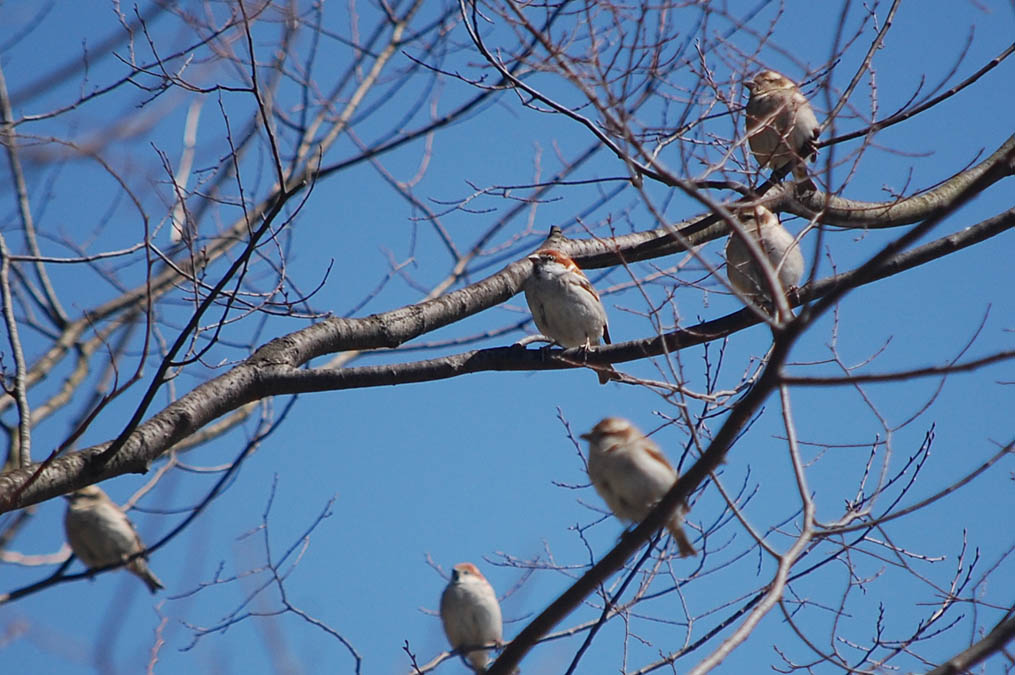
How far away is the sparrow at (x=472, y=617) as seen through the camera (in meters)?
7.25

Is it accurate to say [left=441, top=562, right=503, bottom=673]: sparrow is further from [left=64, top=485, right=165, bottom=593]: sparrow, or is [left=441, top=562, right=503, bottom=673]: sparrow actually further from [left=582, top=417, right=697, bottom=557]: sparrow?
[left=64, top=485, right=165, bottom=593]: sparrow

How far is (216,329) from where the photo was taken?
381 centimetres

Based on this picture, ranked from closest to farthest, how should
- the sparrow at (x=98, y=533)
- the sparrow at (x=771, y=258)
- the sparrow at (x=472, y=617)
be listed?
the sparrow at (x=771, y=258)
the sparrow at (x=472, y=617)
the sparrow at (x=98, y=533)

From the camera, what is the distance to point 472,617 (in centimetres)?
731

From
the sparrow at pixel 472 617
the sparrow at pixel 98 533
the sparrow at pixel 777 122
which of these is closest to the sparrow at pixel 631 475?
the sparrow at pixel 777 122

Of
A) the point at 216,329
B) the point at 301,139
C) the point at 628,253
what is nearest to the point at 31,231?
the point at 301,139

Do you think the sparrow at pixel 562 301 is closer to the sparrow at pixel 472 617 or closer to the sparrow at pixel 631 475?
the sparrow at pixel 631 475

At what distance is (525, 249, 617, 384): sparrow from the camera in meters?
5.79

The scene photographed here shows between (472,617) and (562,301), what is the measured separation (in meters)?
2.68

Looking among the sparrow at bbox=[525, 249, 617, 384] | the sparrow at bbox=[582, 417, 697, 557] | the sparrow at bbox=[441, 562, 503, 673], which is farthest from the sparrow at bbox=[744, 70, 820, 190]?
the sparrow at bbox=[441, 562, 503, 673]

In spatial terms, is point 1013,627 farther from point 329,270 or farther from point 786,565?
point 329,270

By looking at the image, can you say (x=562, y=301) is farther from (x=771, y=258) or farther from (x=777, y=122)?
(x=777, y=122)

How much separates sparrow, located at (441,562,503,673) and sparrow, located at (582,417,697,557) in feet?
8.43

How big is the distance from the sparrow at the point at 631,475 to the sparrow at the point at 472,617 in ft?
8.43
